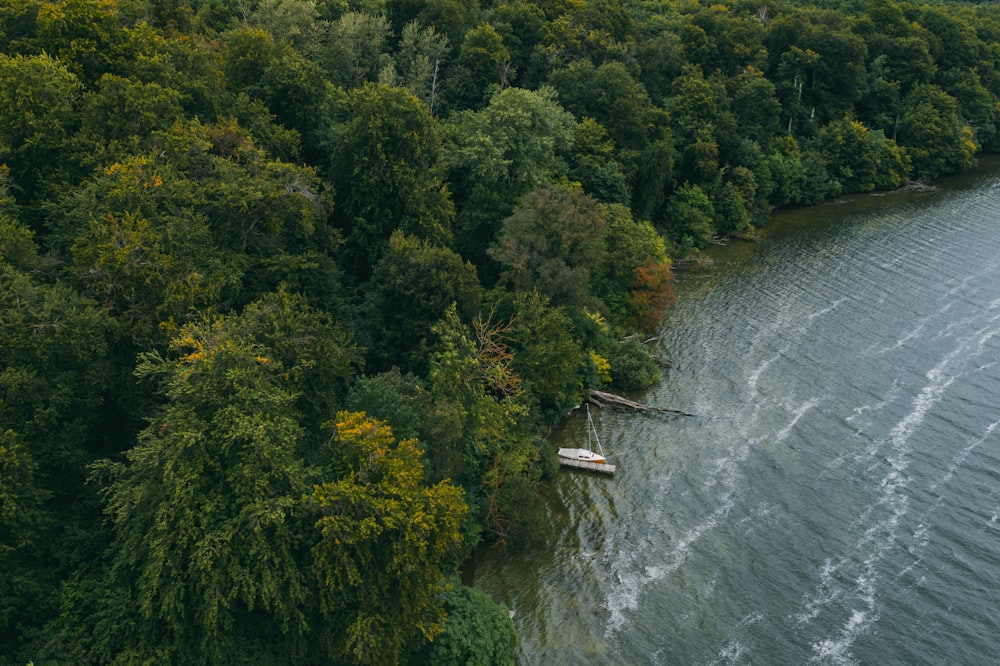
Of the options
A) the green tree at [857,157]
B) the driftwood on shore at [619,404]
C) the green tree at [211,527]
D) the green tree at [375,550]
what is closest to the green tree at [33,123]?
the green tree at [211,527]

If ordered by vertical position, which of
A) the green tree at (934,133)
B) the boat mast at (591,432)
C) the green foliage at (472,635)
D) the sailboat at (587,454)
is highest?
the green tree at (934,133)

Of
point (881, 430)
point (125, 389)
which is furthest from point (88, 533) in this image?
point (881, 430)

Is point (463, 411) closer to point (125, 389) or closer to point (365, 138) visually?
point (125, 389)

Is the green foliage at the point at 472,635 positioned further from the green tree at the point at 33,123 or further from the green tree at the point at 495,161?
the green tree at the point at 33,123

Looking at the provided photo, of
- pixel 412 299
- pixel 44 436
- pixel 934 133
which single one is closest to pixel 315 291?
pixel 412 299

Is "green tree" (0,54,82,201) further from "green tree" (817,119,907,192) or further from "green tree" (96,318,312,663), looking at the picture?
"green tree" (817,119,907,192)
